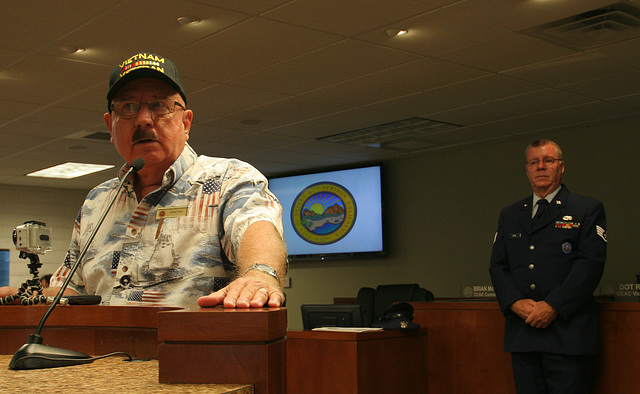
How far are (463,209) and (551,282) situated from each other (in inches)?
195

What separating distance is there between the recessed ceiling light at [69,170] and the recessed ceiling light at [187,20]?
16.8 feet

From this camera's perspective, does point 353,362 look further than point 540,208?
Yes

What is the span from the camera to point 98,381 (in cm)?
93

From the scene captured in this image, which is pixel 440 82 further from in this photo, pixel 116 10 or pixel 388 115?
pixel 116 10

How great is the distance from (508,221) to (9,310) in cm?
262

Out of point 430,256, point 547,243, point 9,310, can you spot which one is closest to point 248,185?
point 9,310

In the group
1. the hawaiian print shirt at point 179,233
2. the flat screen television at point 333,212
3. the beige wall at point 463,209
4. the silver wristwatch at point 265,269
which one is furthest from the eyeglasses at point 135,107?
the flat screen television at point 333,212

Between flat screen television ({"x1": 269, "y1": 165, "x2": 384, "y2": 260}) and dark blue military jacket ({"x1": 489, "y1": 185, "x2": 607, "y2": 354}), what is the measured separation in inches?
208

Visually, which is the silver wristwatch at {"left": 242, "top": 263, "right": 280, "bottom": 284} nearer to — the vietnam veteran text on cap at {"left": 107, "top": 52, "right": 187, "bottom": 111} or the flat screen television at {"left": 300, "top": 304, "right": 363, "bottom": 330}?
the vietnam veteran text on cap at {"left": 107, "top": 52, "right": 187, "bottom": 111}

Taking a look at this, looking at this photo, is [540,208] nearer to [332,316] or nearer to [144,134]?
[332,316]

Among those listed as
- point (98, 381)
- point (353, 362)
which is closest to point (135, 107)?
point (98, 381)

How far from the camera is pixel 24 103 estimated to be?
5840mm

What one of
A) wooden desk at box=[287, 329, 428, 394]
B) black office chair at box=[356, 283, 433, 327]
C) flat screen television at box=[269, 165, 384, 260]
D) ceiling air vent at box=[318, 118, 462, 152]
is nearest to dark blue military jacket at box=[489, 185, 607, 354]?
wooden desk at box=[287, 329, 428, 394]

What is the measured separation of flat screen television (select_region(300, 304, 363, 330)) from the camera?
14.2 ft
